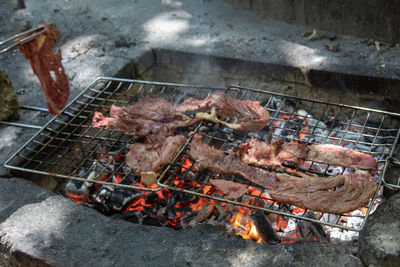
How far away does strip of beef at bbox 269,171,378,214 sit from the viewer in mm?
2428

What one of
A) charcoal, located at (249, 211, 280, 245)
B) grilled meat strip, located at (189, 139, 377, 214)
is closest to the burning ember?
charcoal, located at (249, 211, 280, 245)

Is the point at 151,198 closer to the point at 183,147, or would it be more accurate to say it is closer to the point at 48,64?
the point at 183,147

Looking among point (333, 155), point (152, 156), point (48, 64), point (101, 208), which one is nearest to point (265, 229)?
point (333, 155)

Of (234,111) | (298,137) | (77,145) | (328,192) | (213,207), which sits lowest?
(298,137)

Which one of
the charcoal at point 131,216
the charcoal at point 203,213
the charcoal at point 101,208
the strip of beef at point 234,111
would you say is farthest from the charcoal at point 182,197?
the strip of beef at point 234,111

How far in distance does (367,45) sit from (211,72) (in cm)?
185

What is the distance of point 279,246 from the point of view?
7.79 ft

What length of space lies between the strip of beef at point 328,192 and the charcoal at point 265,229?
37 cm

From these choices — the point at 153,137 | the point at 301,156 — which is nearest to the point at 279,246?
the point at 301,156

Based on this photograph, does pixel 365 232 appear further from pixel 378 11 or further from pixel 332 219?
pixel 378 11

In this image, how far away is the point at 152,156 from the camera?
118 inches

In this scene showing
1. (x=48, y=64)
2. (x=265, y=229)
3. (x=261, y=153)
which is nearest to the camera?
(x=265, y=229)

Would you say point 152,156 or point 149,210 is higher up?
point 152,156

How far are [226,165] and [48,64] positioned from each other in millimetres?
2040
